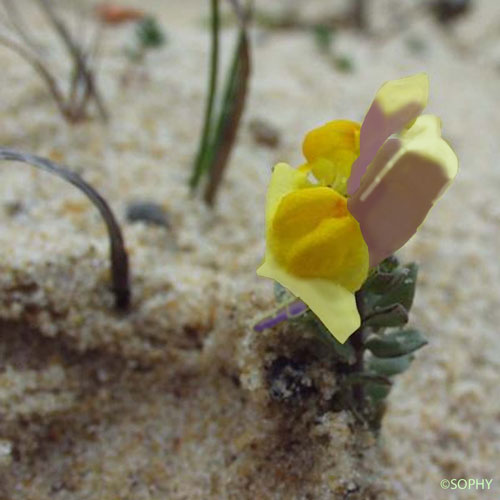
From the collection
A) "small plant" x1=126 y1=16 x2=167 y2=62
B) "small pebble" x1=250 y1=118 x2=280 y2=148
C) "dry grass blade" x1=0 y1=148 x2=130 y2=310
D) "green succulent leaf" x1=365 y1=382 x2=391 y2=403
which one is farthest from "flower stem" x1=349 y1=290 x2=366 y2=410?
"small plant" x1=126 y1=16 x2=167 y2=62

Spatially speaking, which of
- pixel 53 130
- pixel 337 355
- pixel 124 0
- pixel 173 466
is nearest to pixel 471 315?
pixel 337 355

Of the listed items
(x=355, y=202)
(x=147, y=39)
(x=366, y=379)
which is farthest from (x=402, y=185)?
(x=147, y=39)

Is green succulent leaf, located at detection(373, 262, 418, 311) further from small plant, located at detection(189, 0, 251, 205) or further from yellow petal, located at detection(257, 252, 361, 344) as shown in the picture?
small plant, located at detection(189, 0, 251, 205)

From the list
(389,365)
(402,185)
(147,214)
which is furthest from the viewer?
(147,214)

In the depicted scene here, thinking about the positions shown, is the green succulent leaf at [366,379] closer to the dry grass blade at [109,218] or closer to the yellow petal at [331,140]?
the yellow petal at [331,140]

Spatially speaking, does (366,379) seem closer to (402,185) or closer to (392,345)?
(392,345)
